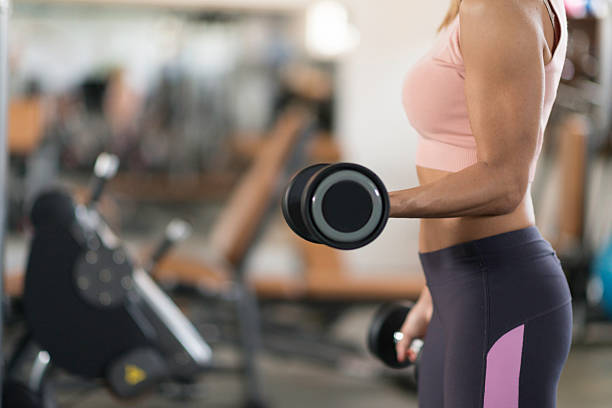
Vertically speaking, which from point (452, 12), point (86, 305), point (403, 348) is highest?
point (452, 12)

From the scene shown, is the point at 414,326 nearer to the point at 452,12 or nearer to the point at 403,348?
the point at 403,348

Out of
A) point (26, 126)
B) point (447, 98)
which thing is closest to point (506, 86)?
point (447, 98)

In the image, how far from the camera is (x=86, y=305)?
186 centimetres

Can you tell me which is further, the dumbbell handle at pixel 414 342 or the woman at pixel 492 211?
the dumbbell handle at pixel 414 342

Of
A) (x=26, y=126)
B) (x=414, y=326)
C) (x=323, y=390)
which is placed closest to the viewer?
(x=414, y=326)

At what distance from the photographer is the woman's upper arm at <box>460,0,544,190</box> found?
82 cm

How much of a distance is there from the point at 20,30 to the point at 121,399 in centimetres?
685

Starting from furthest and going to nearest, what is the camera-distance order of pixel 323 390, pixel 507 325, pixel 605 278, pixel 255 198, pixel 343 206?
pixel 605 278 < pixel 323 390 < pixel 255 198 < pixel 507 325 < pixel 343 206

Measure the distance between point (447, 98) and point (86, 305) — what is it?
4.08 feet

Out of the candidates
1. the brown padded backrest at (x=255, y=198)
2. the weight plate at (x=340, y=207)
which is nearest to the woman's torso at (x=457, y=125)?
the weight plate at (x=340, y=207)

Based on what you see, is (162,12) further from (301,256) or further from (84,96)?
(301,256)

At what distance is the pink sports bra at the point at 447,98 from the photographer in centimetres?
92

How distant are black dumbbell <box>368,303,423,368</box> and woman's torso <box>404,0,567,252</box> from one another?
0.25m

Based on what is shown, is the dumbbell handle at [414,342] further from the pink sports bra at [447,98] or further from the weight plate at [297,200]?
the weight plate at [297,200]
